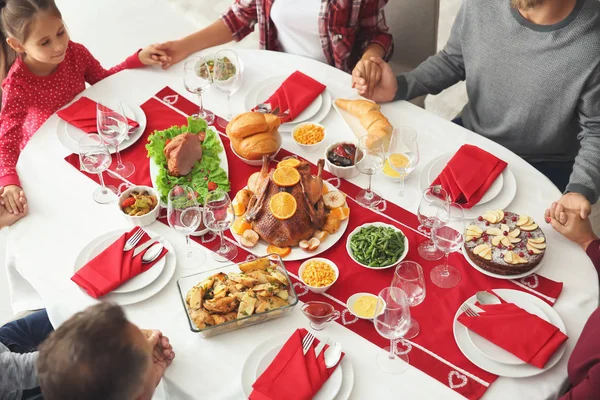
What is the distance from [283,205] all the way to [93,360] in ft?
2.54

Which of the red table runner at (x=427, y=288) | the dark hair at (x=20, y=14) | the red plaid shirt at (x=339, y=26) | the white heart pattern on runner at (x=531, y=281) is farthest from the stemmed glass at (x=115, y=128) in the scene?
the white heart pattern on runner at (x=531, y=281)

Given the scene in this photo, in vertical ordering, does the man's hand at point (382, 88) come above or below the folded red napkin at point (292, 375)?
above

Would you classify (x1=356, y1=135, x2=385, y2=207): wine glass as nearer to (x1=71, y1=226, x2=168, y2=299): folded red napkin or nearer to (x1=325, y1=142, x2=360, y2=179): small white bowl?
(x1=325, y1=142, x2=360, y2=179): small white bowl

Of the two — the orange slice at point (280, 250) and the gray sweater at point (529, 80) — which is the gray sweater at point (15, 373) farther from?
the gray sweater at point (529, 80)

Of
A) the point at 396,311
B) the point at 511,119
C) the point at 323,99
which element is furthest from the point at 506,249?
the point at 323,99

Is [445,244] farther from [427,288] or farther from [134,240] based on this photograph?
[134,240]

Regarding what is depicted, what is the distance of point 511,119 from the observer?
257cm

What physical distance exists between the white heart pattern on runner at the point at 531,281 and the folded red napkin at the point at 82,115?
1.47 meters

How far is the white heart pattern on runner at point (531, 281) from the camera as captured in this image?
6.42 ft

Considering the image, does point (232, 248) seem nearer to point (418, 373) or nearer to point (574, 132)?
point (418, 373)

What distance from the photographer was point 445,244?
6.52ft

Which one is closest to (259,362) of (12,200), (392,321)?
(392,321)

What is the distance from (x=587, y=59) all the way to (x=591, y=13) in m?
0.15

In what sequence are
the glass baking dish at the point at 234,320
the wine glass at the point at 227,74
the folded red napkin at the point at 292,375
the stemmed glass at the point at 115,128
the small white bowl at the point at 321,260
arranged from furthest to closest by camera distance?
the wine glass at the point at 227,74 < the stemmed glass at the point at 115,128 < the small white bowl at the point at 321,260 < the glass baking dish at the point at 234,320 < the folded red napkin at the point at 292,375
